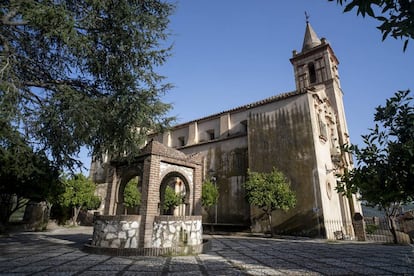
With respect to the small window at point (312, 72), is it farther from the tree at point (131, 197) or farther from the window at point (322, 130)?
the tree at point (131, 197)

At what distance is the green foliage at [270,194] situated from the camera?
14.9m

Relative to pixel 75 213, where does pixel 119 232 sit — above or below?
below

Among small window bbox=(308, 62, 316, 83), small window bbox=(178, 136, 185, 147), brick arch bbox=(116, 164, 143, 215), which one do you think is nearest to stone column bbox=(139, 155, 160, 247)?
brick arch bbox=(116, 164, 143, 215)

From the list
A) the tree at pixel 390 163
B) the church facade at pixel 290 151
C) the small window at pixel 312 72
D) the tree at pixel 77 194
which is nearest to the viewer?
the tree at pixel 390 163

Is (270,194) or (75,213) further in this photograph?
(75,213)

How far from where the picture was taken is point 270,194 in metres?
14.9

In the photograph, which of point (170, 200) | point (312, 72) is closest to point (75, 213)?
point (170, 200)

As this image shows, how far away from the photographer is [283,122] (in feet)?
A: 60.4

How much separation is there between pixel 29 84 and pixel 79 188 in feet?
54.4

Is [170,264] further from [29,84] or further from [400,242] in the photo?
[400,242]

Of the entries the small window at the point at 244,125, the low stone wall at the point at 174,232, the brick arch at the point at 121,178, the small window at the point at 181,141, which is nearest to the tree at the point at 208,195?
the small window at the point at 244,125

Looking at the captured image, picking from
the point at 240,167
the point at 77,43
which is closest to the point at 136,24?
the point at 77,43

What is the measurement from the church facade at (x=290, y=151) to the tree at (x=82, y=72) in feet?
35.9

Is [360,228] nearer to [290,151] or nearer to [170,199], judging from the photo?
[290,151]
